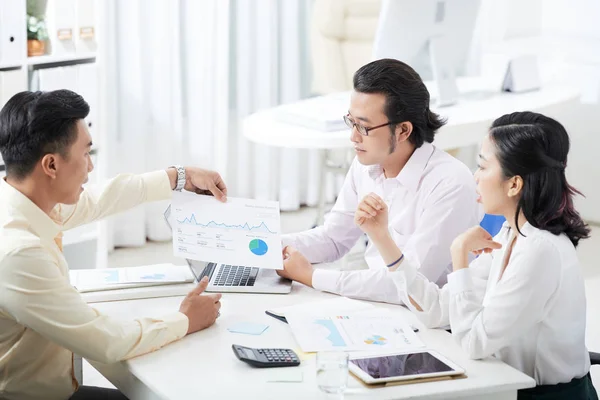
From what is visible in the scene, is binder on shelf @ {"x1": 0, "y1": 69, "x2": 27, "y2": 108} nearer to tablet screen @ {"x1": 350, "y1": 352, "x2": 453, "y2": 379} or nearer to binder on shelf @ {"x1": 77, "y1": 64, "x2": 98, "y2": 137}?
binder on shelf @ {"x1": 77, "y1": 64, "x2": 98, "y2": 137}

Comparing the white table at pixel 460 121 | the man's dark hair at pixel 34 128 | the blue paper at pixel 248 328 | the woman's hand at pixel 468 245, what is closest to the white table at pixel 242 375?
the blue paper at pixel 248 328

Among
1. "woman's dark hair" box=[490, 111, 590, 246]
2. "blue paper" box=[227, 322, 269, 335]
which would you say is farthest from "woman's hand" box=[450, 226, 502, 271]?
"blue paper" box=[227, 322, 269, 335]

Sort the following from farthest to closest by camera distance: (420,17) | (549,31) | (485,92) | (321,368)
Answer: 1. (549,31)
2. (485,92)
3. (420,17)
4. (321,368)

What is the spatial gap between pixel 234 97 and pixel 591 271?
2125 millimetres

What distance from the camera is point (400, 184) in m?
2.58

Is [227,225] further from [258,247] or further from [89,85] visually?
[89,85]

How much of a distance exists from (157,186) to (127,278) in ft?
0.87

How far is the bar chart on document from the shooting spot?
2229 mm

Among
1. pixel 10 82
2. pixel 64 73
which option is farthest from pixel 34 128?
pixel 64 73

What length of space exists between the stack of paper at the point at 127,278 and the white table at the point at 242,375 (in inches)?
6.9

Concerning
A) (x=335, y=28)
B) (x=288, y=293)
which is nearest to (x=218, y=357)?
(x=288, y=293)

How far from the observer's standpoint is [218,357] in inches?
74.0

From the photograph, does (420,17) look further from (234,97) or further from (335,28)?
(234,97)

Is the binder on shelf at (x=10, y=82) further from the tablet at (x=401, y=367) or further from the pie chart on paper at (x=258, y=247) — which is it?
the tablet at (x=401, y=367)
